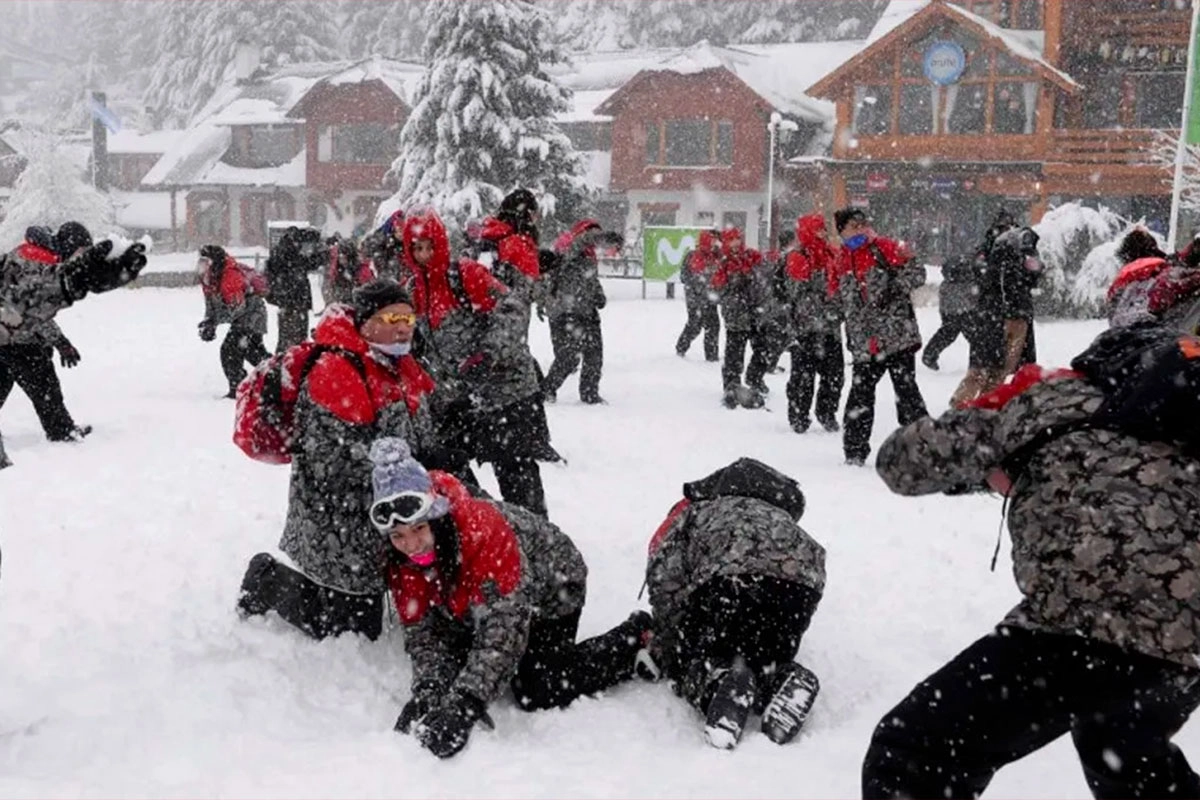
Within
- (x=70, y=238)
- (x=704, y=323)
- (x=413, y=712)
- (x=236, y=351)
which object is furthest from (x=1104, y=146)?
(x=413, y=712)

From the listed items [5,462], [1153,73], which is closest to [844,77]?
[1153,73]

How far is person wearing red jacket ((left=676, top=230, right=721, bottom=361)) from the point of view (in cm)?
1343

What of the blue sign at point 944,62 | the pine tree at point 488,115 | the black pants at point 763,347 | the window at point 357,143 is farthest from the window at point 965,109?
the black pants at point 763,347

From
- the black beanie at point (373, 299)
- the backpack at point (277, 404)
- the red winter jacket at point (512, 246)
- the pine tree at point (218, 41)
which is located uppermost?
the pine tree at point (218, 41)

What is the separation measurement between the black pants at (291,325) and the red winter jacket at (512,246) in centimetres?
488

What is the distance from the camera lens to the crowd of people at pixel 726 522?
8.36ft

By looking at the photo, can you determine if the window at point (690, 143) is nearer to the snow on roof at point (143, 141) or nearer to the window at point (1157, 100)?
the window at point (1157, 100)

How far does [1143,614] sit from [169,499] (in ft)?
18.7

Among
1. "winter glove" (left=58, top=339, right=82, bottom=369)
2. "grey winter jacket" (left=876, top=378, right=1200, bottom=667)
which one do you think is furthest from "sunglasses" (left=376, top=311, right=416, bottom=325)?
"winter glove" (left=58, top=339, right=82, bottom=369)

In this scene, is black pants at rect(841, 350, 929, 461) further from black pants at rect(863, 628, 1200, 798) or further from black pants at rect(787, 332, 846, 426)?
black pants at rect(863, 628, 1200, 798)

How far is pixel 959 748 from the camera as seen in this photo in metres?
2.67

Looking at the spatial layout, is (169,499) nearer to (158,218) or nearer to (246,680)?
(246,680)

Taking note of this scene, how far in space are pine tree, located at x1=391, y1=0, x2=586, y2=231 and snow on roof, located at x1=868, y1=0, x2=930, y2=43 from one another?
8.94 m

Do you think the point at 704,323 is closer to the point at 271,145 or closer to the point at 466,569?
the point at 466,569
